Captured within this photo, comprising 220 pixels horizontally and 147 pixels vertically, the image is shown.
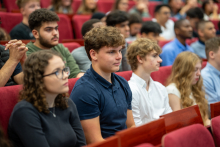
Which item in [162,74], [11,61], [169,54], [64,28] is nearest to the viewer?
[11,61]

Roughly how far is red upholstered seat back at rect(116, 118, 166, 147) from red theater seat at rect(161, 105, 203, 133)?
0.06 meters

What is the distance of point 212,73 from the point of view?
1.50 meters

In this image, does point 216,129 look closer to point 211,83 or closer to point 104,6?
point 211,83

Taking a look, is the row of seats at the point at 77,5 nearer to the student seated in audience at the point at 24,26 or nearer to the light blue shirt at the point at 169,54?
the student seated in audience at the point at 24,26

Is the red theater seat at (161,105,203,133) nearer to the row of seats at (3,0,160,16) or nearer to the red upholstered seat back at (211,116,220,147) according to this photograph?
the red upholstered seat back at (211,116,220,147)

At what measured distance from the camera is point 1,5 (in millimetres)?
2242

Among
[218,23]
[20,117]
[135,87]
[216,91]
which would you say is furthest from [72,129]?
[218,23]

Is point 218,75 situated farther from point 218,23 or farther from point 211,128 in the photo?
point 218,23

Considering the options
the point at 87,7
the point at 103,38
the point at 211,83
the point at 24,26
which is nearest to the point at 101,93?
the point at 103,38

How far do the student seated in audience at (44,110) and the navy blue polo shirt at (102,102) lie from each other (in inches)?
2.4

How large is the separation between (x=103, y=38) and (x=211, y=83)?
34.1 inches

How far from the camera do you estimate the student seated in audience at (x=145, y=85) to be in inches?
43.7

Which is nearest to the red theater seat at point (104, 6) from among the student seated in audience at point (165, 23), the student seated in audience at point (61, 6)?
the student seated in audience at point (61, 6)

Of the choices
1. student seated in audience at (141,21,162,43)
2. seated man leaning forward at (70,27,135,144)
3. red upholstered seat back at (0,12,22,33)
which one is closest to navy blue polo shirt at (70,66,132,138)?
seated man leaning forward at (70,27,135,144)
